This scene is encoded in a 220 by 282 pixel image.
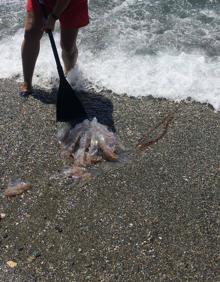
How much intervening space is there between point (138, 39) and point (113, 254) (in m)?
3.55

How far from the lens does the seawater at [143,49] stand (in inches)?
219

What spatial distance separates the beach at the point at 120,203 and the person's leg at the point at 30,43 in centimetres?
33

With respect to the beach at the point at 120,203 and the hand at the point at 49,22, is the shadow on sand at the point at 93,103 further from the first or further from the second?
the hand at the point at 49,22

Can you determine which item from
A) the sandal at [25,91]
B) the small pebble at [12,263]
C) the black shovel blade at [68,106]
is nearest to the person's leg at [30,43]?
the sandal at [25,91]

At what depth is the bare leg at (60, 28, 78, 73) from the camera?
16.4ft

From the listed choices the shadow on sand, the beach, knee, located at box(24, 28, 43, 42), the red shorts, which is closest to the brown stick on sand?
the beach

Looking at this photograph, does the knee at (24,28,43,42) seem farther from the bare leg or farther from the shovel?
the shovel

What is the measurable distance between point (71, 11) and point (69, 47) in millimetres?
529

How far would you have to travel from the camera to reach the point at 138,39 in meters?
6.40

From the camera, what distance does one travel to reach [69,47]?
17.1 feet

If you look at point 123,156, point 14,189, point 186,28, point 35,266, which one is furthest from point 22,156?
point 186,28

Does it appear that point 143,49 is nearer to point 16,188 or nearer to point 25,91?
point 25,91

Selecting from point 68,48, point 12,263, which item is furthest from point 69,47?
point 12,263

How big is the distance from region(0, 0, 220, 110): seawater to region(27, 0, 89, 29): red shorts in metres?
0.85
